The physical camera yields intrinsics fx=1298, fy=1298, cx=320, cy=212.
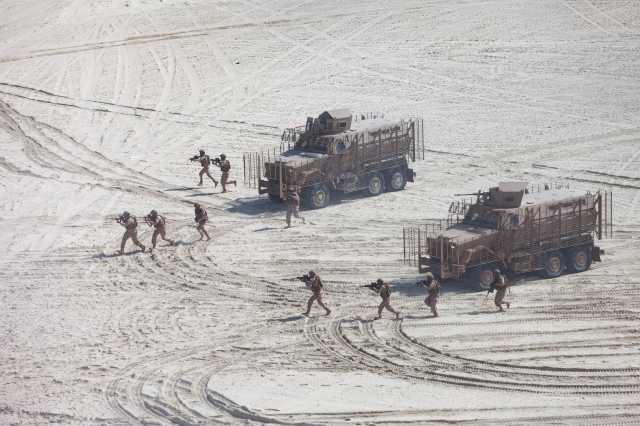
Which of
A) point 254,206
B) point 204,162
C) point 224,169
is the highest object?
point 204,162

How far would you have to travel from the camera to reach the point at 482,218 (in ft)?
94.8

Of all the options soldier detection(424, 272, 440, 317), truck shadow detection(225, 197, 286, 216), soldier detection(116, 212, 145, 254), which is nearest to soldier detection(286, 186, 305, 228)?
truck shadow detection(225, 197, 286, 216)

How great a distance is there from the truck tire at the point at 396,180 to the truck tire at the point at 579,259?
9.25 meters

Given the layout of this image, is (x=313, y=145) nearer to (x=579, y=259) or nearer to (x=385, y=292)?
(x=579, y=259)

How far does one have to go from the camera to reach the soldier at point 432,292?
1021 inches

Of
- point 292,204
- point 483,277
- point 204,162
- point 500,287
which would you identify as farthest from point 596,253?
point 204,162

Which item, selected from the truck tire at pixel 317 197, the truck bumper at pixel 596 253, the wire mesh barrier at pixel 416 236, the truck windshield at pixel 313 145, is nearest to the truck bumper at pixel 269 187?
the truck tire at pixel 317 197

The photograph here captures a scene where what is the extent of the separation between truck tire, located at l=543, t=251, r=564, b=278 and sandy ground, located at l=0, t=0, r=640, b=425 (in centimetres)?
32

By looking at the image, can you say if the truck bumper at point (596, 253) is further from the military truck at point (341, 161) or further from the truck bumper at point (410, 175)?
the truck bumper at point (410, 175)

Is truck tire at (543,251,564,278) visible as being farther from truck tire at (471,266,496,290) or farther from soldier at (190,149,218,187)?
soldier at (190,149,218,187)

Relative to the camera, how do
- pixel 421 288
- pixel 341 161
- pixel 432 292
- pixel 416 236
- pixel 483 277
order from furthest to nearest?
1. pixel 341 161
2. pixel 416 236
3. pixel 421 288
4. pixel 483 277
5. pixel 432 292

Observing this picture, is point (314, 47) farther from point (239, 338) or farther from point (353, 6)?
point (239, 338)

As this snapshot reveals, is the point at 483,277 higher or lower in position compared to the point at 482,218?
lower

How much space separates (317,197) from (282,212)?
3.57 ft
